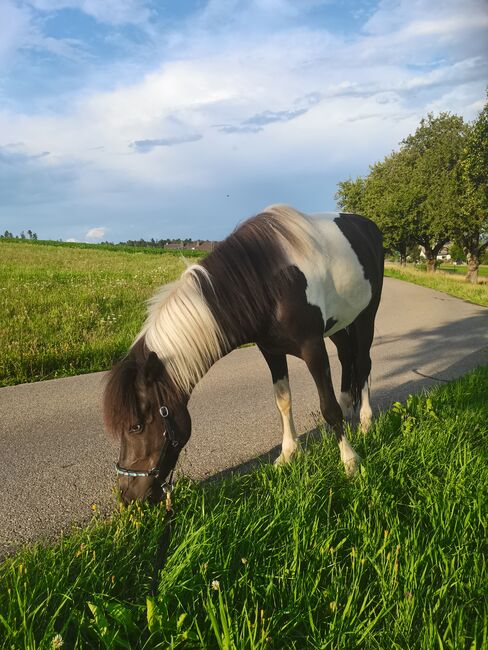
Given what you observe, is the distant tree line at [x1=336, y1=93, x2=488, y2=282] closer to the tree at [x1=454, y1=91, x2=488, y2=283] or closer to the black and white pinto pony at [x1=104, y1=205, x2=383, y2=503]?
the tree at [x1=454, y1=91, x2=488, y2=283]

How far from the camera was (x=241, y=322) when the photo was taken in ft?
9.65

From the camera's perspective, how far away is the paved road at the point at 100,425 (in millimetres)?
3098

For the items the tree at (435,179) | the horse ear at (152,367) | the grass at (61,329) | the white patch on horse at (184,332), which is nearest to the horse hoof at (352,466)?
the white patch on horse at (184,332)

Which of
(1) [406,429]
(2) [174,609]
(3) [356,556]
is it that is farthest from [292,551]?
(1) [406,429]

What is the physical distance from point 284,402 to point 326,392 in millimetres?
606

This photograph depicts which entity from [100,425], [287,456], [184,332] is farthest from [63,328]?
[184,332]

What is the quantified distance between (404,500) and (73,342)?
5526 millimetres

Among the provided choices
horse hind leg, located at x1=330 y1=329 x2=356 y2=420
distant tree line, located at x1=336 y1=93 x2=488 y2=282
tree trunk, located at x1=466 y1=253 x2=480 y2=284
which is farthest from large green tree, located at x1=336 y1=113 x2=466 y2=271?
horse hind leg, located at x1=330 y1=329 x2=356 y2=420

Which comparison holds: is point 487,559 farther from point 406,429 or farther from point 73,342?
point 73,342

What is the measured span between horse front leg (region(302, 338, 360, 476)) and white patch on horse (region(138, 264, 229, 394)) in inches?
27.3

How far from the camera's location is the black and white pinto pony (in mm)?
2479

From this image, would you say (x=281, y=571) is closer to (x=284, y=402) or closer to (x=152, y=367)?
(x=152, y=367)

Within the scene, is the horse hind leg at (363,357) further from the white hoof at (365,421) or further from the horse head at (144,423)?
the horse head at (144,423)

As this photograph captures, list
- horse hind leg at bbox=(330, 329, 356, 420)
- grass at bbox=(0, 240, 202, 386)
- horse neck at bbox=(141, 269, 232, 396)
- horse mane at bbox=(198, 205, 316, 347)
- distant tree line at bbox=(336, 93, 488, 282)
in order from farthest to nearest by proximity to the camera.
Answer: distant tree line at bbox=(336, 93, 488, 282), grass at bbox=(0, 240, 202, 386), horse hind leg at bbox=(330, 329, 356, 420), horse mane at bbox=(198, 205, 316, 347), horse neck at bbox=(141, 269, 232, 396)
